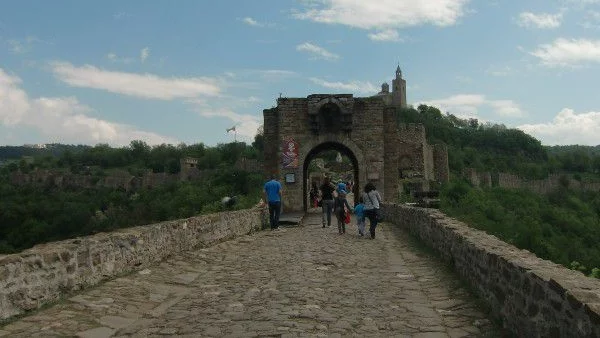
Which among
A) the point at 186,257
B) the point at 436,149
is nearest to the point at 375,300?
the point at 186,257

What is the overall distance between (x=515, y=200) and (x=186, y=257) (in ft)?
119

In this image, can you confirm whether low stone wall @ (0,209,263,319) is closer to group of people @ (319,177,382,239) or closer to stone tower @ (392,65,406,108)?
group of people @ (319,177,382,239)

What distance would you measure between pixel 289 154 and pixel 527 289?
58.6 ft

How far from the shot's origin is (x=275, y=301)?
20.4ft

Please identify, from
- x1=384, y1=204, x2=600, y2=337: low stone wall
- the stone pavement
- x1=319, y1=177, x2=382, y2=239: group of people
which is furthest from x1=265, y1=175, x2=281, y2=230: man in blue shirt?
x1=384, y1=204, x2=600, y2=337: low stone wall

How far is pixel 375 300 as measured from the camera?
6.34 metres

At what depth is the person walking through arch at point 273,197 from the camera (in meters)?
14.7

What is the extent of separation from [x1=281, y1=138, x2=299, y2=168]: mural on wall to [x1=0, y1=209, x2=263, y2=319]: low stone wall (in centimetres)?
1153

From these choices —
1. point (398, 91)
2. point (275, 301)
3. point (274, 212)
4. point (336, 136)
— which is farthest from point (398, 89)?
point (275, 301)

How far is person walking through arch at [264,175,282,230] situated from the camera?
14664 millimetres

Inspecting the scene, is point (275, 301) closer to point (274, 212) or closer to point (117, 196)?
point (274, 212)

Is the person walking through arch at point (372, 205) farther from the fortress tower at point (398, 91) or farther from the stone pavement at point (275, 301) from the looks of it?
the fortress tower at point (398, 91)

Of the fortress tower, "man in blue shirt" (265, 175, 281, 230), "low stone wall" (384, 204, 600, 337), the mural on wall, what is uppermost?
the fortress tower

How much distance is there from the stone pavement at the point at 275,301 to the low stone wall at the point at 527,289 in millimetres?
266
